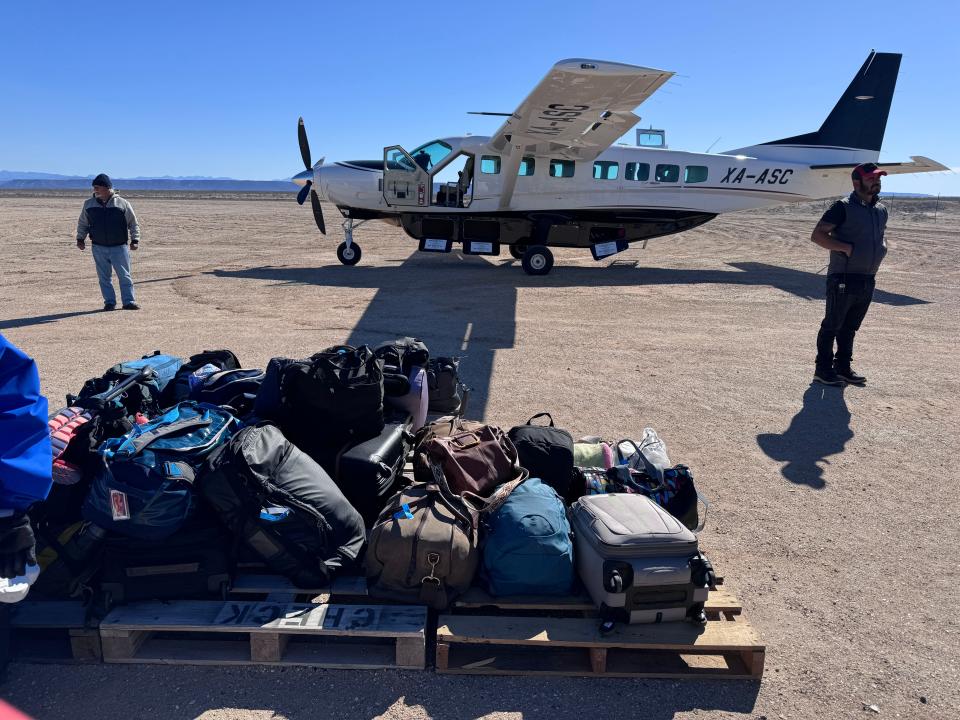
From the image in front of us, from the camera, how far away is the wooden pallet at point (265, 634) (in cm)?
289

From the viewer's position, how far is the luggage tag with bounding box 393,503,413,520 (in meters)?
3.15

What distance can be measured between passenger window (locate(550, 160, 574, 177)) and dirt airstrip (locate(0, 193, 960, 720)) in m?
2.34

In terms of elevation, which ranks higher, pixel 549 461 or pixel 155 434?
pixel 155 434

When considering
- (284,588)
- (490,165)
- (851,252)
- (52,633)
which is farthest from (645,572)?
(490,165)

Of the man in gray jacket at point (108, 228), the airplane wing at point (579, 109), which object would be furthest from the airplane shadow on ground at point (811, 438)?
the man in gray jacket at point (108, 228)

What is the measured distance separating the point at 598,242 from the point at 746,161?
4317 mm

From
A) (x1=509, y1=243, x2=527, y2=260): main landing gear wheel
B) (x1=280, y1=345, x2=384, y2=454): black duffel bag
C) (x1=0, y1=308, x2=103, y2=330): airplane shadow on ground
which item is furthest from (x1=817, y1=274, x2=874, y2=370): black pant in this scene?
(x1=0, y1=308, x2=103, y2=330): airplane shadow on ground

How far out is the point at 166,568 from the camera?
10.0 ft

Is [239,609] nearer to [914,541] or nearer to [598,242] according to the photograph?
[914,541]

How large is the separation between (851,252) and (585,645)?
5.66 meters

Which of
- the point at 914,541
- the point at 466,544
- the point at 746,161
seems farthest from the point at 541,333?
the point at 746,161

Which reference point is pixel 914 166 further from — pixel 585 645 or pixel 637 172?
pixel 585 645

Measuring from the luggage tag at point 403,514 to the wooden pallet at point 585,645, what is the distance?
19.0 inches

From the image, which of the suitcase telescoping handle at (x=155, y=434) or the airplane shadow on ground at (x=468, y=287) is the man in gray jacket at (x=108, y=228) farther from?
the suitcase telescoping handle at (x=155, y=434)
